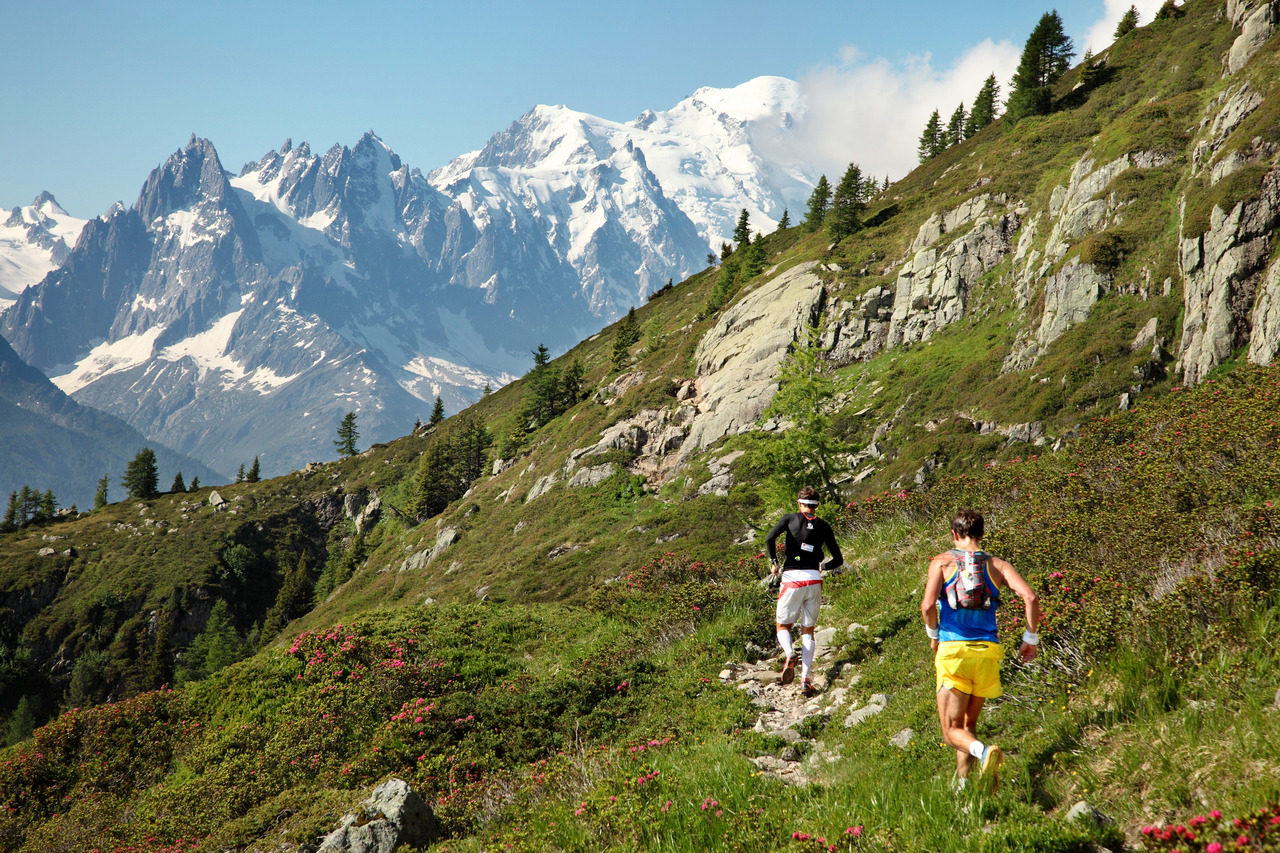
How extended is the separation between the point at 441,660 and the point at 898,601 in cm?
886

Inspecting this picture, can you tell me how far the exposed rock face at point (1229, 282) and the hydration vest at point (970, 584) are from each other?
22.2 meters

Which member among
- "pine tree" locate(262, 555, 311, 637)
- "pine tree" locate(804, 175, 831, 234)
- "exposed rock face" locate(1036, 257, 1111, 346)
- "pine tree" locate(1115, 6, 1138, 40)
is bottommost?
"pine tree" locate(262, 555, 311, 637)

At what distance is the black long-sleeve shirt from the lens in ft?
29.5

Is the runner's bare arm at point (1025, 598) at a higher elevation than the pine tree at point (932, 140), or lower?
lower

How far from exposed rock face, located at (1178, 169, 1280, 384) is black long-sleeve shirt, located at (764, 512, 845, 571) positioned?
20750 millimetres

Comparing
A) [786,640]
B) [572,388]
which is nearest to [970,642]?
[786,640]

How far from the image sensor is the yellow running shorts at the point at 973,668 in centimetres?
550

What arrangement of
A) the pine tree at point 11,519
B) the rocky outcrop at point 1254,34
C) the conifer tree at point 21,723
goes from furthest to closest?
the pine tree at point 11,519 → the conifer tree at point 21,723 → the rocky outcrop at point 1254,34

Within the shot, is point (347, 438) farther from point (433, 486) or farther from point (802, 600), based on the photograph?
point (802, 600)

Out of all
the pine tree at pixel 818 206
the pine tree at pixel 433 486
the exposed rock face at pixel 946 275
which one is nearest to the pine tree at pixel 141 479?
the pine tree at pixel 433 486

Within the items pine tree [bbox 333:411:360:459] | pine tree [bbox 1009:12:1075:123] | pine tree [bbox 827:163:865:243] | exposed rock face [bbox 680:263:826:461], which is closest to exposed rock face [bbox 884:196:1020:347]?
exposed rock face [bbox 680:263:826:461]

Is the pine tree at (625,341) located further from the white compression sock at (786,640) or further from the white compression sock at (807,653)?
the white compression sock at (807,653)

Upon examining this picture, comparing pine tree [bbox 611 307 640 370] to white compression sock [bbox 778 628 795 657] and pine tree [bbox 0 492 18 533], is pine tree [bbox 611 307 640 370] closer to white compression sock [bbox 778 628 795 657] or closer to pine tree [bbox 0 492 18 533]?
white compression sock [bbox 778 628 795 657]

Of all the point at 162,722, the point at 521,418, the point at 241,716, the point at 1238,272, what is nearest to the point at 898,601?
the point at 241,716
